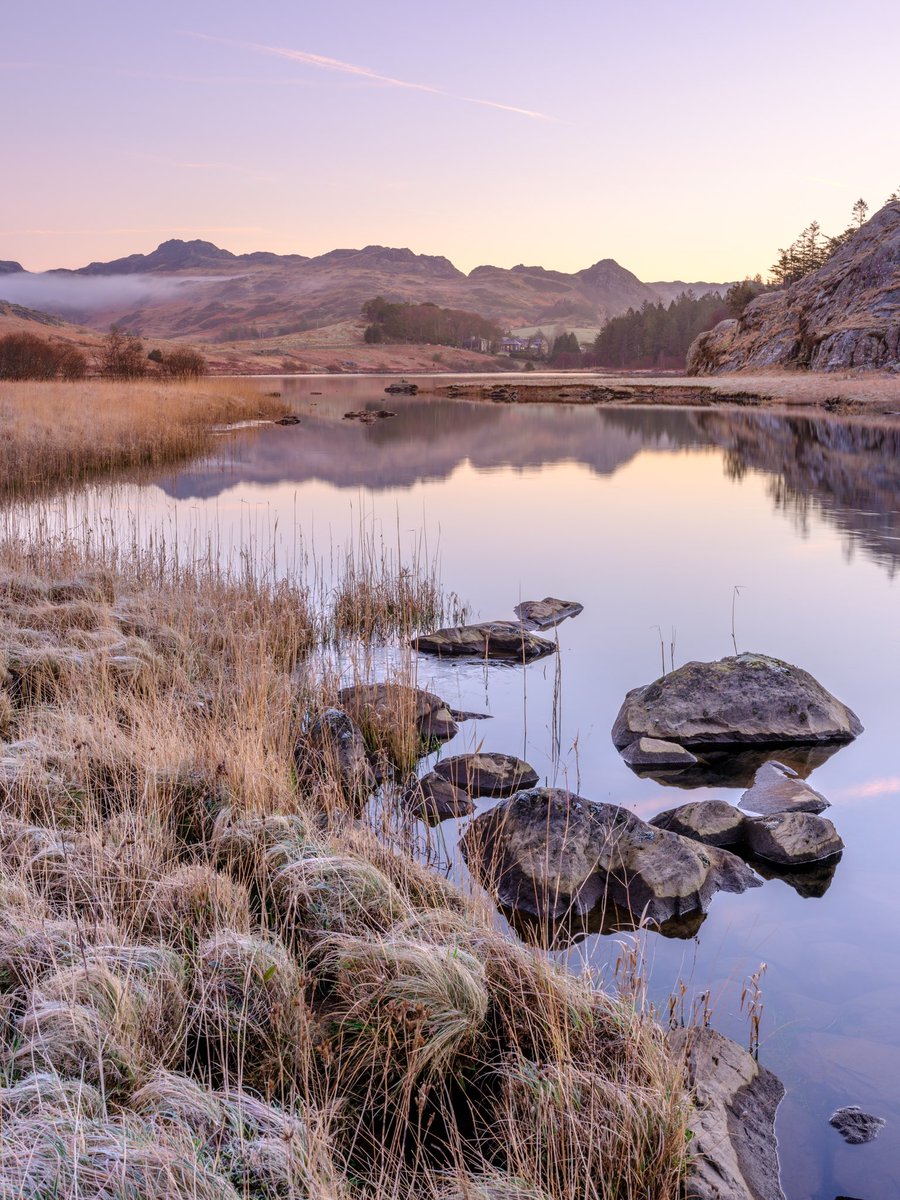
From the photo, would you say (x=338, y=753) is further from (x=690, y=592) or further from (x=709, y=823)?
(x=690, y=592)

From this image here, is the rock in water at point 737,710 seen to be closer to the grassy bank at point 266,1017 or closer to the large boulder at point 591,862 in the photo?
the large boulder at point 591,862

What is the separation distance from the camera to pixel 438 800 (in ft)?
21.2

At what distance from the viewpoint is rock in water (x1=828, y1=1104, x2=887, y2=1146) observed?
148 inches

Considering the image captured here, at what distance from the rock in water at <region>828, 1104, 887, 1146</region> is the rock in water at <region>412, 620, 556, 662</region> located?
255 inches

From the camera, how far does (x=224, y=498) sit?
21.5 meters

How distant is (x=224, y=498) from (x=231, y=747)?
651 inches

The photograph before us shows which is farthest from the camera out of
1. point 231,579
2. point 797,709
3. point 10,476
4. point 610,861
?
point 10,476

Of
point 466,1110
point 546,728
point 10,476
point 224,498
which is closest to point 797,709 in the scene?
point 546,728

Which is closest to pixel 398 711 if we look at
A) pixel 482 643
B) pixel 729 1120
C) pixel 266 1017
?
pixel 482 643

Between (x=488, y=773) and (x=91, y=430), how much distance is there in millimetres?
20929

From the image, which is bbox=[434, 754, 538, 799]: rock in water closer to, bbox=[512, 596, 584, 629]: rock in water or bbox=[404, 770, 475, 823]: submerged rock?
bbox=[404, 770, 475, 823]: submerged rock

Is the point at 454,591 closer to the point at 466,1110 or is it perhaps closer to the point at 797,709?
the point at 797,709

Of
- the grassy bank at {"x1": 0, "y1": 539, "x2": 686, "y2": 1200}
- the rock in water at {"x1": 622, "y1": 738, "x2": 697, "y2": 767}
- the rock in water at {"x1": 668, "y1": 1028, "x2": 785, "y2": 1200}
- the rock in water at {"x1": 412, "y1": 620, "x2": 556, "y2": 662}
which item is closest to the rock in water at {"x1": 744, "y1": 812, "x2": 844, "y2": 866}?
the rock in water at {"x1": 622, "y1": 738, "x2": 697, "y2": 767}

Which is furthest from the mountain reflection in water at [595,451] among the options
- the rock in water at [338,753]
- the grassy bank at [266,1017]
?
the grassy bank at [266,1017]
